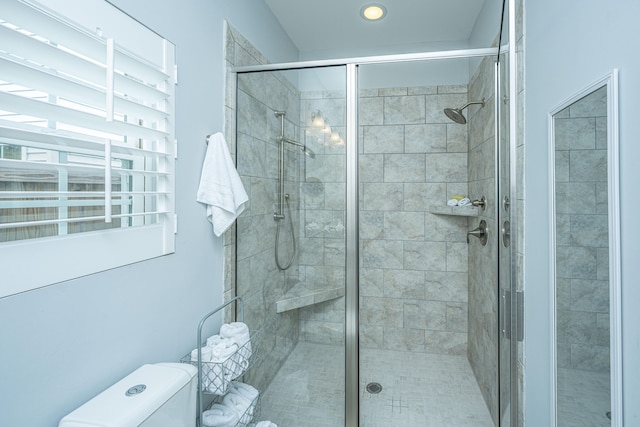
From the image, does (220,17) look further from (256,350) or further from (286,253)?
(256,350)

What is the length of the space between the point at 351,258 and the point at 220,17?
1.34m

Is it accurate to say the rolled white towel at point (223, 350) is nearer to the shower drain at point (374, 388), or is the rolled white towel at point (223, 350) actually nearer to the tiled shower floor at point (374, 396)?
the tiled shower floor at point (374, 396)

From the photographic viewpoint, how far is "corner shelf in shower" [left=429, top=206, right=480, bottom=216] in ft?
7.16

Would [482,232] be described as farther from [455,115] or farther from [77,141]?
[77,141]

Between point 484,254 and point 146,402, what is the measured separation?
1.90 metres

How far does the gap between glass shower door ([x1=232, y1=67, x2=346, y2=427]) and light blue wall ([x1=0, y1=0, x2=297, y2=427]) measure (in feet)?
0.70

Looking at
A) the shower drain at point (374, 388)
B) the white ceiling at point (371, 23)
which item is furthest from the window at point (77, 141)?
the shower drain at point (374, 388)

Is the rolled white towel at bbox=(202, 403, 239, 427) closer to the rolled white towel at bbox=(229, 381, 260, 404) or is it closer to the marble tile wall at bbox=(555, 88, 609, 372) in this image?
the rolled white towel at bbox=(229, 381, 260, 404)

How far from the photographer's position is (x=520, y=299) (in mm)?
689

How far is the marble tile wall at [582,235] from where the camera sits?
486mm

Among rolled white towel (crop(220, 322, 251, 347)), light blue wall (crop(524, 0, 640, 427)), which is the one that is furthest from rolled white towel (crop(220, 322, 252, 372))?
light blue wall (crop(524, 0, 640, 427))

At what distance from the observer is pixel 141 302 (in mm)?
1143

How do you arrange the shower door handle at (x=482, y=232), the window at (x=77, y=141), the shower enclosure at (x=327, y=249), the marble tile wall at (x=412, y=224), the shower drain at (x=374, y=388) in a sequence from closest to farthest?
1. the window at (x=77, y=141)
2. the shower enclosure at (x=327, y=249)
3. the shower door handle at (x=482, y=232)
4. the shower drain at (x=374, y=388)
5. the marble tile wall at (x=412, y=224)

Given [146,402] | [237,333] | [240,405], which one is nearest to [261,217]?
[237,333]
